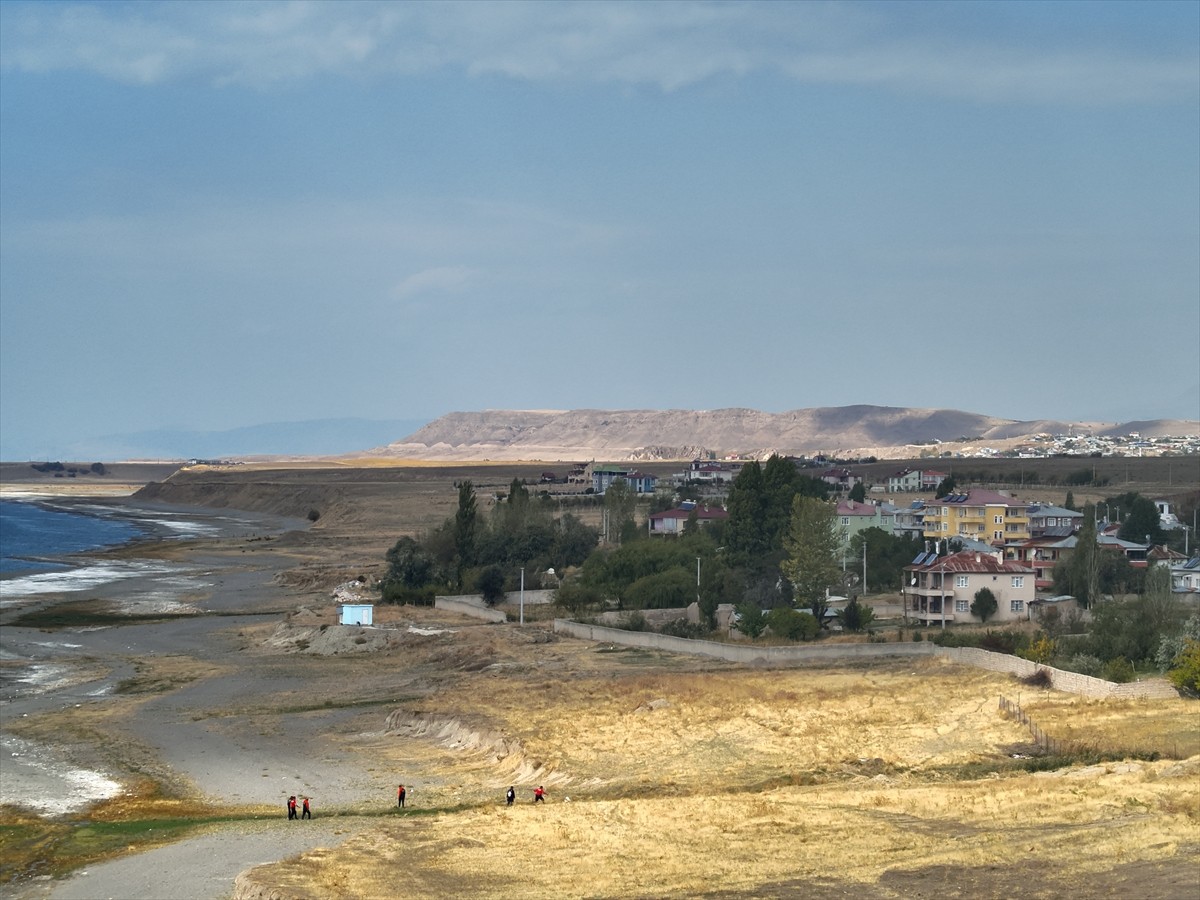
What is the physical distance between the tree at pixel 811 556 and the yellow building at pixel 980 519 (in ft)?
73.2

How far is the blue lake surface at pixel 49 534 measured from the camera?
11780cm

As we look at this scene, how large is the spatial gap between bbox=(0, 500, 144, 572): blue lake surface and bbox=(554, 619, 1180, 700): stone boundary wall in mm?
62368

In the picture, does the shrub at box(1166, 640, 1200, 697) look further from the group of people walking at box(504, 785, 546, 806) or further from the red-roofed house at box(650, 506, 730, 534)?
the red-roofed house at box(650, 506, 730, 534)

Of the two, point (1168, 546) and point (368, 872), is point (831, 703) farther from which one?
point (1168, 546)

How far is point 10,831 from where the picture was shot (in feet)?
112

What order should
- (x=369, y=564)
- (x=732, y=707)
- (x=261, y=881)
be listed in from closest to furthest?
(x=261, y=881) < (x=732, y=707) < (x=369, y=564)

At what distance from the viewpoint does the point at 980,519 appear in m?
88.4

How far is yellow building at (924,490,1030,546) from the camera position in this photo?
87750 millimetres

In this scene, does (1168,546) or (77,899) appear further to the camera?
(1168,546)

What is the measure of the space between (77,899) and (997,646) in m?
35.3

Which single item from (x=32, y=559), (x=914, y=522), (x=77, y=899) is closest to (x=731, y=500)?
(x=914, y=522)

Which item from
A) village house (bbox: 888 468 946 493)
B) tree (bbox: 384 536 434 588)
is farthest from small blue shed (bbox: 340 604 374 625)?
village house (bbox: 888 468 946 493)

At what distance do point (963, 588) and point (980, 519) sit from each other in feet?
87.4

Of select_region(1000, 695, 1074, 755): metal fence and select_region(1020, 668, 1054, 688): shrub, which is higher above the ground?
select_region(1020, 668, 1054, 688): shrub
